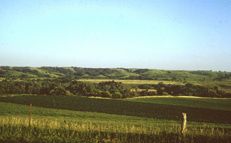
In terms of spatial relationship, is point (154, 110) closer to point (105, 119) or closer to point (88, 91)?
point (105, 119)

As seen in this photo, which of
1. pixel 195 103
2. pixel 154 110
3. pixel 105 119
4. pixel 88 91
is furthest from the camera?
pixel 88 91

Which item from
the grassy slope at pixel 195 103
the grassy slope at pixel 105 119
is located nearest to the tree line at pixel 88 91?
the grassy slope at pixel 195 103

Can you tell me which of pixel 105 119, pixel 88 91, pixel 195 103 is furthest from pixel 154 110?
pixel 88 91

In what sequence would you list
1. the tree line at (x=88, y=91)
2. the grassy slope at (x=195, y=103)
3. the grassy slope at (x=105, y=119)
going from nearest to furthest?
the grassy slope at (x=105, y=119), the grassy slope at (x=195, y=103), the tree line at (x=88, y=91)

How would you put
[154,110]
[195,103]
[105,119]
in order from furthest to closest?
[195,103] → [154,110] → [105,119]

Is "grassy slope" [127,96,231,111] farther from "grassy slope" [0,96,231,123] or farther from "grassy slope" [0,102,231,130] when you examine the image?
"grassy slope" [0,102,231,130]

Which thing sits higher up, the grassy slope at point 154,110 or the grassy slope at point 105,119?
the grassy slope at point 105,119

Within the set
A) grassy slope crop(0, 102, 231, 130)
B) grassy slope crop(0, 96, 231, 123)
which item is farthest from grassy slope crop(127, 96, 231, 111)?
grassy slope crop(0, 102, 231, 130)

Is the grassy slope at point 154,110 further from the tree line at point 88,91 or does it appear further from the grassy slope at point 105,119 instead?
the tree line at point 88,91

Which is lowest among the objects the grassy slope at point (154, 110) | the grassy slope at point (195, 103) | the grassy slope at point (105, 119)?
the grassy slope at point (195, 103)

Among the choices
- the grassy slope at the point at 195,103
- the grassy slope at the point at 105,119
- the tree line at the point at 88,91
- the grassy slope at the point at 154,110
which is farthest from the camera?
the tree line at the point at 88,91

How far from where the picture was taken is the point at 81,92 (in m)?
102

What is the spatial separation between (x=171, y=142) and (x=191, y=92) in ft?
307

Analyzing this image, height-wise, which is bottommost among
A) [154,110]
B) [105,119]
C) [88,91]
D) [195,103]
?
[195,103]
